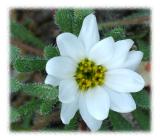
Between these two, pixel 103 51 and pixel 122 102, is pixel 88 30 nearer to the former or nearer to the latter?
pixel 103 51

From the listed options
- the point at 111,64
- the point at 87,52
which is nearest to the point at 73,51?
the point at 87,52

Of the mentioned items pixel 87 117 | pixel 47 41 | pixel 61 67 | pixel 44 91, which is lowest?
pixel 87 117

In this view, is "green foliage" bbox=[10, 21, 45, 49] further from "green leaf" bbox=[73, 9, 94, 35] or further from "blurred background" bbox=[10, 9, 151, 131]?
"green leaf" bbox=[73, 9, 94, 35]

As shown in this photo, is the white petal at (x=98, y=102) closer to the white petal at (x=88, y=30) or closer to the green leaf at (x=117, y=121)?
the white petal at (x=88, y=30)

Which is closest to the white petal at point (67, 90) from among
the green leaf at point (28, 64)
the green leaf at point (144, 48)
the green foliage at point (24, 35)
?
the green leaf at point (28, 64)

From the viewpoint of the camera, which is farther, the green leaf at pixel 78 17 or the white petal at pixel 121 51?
the green leaf at pixel 78 17

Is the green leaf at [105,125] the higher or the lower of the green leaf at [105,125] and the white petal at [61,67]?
the lower

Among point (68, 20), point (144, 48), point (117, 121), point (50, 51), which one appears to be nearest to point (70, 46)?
point (50, 51)

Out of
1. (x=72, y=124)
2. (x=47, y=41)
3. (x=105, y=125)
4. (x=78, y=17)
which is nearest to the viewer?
(x=78, y=17)

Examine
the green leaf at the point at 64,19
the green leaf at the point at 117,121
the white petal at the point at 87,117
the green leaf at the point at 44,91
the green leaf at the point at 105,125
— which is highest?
the green leaf at the point at 64,19
